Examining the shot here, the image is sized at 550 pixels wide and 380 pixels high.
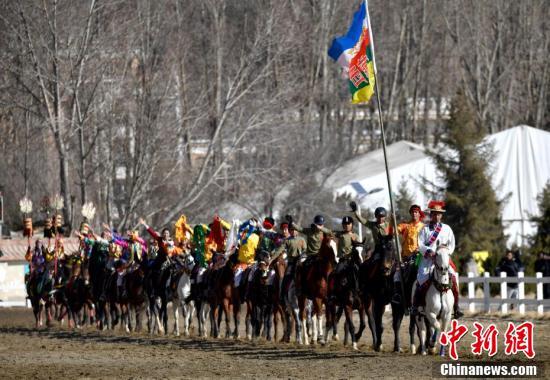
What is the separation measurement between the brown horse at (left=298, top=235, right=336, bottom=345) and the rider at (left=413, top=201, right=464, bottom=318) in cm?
311

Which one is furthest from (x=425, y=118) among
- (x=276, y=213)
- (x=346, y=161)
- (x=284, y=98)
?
(x=284, y=98)

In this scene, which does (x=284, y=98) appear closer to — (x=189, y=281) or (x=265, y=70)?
(x=265, y=70)

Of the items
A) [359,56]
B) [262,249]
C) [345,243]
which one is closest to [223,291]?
[262,249]

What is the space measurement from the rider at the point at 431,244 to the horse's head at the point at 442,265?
4.1 inches

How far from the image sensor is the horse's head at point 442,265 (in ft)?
64.5

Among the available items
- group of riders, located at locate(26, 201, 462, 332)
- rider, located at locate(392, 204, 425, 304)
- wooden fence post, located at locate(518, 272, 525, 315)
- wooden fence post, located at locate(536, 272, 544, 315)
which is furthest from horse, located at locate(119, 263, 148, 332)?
rider, located at locate(392, 204, 425, 304)

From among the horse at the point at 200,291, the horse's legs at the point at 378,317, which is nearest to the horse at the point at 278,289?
the horse at the point at 200,291

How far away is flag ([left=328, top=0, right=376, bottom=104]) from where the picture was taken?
2444cm

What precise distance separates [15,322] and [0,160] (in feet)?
75.5

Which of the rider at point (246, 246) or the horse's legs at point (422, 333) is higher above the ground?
the rider at point (246, 246)

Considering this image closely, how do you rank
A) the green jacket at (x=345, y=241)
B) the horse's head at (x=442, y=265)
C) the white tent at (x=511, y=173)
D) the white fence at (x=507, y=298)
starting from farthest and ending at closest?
the white tent at (x=511, y=173) → the white fence at (x=507, y=298) → the green jacket at (x=345, y=241) → the horse's head at (x=442, y=265)

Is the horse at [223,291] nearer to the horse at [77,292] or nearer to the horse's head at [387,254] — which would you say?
the horse's head at [387,254]

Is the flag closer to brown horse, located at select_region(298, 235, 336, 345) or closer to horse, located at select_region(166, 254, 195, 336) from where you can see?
brown horse, located at select_region(298, 235, 336, 345)

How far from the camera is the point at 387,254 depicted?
21281mm
